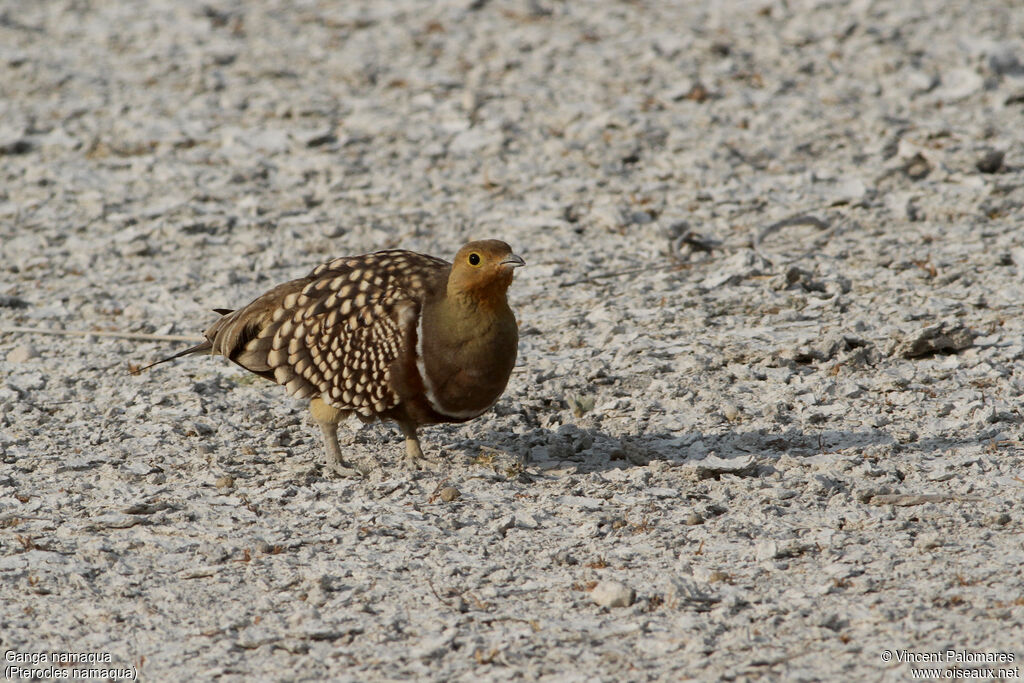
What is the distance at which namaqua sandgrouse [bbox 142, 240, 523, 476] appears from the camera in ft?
17.1

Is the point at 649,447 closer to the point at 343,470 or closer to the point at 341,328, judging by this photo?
the point at 343,470

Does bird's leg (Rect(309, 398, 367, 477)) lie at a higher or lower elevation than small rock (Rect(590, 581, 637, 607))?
higher

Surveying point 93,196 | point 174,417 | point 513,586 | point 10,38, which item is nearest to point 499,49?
point 93,196

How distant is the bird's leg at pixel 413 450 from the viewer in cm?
555

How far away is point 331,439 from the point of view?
5535mm

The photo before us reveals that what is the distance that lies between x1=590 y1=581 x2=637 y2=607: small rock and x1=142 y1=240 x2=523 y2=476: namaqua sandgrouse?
119 cm

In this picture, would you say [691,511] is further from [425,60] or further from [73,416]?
[425,60]

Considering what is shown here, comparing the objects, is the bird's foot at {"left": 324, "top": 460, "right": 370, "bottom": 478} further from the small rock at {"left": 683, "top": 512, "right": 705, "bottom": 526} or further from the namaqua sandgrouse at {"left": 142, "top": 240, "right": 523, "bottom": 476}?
the small rock at {"left": 683, "top": 512, "right": 705, "bottom": 526}

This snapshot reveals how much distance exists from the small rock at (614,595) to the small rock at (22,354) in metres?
3.85

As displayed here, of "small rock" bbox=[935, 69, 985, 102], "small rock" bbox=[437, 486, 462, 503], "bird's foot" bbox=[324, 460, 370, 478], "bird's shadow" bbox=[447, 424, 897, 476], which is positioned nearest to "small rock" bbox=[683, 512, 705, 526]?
"bird's shadow" bbox=[447, 424, 897, 476]

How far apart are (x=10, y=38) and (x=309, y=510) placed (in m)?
8.20

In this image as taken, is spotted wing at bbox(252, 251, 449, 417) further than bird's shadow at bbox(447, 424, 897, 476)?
No

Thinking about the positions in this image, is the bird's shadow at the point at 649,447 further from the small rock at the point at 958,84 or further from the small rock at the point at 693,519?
the small rock at the point at 958,84

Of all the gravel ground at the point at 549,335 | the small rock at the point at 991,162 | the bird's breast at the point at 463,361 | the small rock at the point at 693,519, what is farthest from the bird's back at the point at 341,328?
the small rock at the point at 991,162
